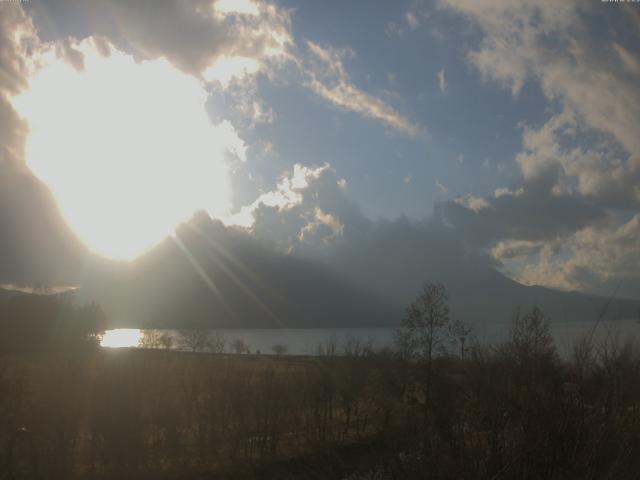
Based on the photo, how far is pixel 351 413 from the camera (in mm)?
45656

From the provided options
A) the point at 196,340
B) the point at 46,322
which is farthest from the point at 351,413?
the point at 196,340

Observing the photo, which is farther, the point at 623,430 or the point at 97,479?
the point at 97,479

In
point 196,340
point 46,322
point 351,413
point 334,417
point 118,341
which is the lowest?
point 334,417

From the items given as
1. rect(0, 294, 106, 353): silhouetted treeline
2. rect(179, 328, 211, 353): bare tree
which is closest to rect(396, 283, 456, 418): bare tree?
rect(0, 294, 106, 353): silhouetted treeline

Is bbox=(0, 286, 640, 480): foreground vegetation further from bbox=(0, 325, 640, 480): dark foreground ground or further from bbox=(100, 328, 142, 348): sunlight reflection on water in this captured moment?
bbox=(100, 328, 142, 348): sunlight reflection on water

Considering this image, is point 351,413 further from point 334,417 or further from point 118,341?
point 118,341

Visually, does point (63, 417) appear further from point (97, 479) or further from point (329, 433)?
point (329, 433)

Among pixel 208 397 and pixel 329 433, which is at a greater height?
pixel 208 397

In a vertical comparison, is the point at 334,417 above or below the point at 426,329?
below

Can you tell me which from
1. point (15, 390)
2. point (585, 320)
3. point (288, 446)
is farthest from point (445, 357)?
point (585, 320)

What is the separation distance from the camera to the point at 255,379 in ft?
131

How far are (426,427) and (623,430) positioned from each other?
246cm

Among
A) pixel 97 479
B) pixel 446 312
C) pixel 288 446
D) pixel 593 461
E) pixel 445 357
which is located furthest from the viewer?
pixel 446 312

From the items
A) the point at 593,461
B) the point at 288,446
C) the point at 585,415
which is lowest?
the point at 288,446
